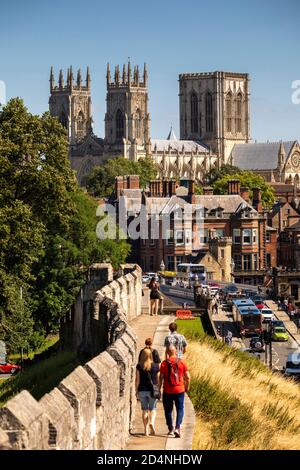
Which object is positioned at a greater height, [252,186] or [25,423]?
[252,186]

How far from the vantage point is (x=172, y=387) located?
18.8 metres

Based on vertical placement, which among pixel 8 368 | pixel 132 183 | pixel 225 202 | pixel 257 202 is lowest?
pixel 8 368

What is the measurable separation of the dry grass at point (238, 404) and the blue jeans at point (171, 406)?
0.88 metres

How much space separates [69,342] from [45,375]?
8.78 meters

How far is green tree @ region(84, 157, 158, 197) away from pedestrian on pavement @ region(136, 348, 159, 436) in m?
130

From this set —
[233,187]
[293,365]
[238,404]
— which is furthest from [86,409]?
[233,187]

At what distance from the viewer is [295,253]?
119938 mm

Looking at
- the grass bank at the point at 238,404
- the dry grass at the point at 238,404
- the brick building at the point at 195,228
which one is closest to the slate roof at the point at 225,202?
the brick building at the point at 195,228

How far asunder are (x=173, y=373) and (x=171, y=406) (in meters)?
0.40

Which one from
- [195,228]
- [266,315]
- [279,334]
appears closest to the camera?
[279,334]

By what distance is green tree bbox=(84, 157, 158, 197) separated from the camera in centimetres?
16150

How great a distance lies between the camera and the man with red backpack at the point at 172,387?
18688mm

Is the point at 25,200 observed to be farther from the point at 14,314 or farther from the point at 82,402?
the point at 82,402

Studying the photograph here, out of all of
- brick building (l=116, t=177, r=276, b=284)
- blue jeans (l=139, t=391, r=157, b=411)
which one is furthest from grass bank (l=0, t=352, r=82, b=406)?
brick building (l=116, t=177, r=276, b=284)
